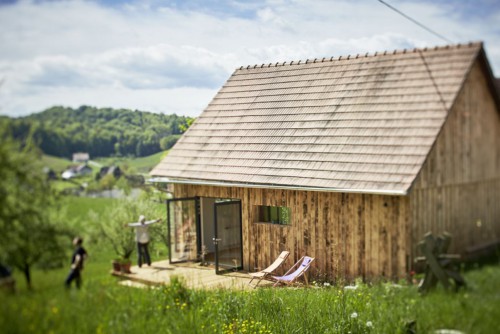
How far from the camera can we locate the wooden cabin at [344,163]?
402 centimetres

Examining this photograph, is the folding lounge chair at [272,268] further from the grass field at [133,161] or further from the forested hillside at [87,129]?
the forested hillside at [87,129]

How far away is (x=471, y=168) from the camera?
3920mm

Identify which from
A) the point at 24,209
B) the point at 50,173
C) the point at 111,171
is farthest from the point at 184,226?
the point at 24,209

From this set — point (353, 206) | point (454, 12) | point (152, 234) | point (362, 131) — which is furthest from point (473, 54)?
point (152, 234)

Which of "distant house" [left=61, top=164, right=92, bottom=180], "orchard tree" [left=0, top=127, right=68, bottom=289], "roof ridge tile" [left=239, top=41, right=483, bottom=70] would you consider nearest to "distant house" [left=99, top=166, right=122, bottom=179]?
"distant house" [left=61, top=164, right=92, bottom=180]

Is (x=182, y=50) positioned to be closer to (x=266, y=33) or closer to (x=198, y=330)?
(x=266, y=33)

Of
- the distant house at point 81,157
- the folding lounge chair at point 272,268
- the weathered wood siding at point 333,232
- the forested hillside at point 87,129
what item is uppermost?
the forested hillside at point 87,129

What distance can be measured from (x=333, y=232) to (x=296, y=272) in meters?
0.75

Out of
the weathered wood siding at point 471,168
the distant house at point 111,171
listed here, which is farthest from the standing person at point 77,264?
the weathered wood siding at point 471,168

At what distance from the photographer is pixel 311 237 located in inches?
295

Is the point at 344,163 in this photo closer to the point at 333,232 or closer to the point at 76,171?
the point at 333,232

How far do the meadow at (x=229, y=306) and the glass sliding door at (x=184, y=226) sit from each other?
3.30 m

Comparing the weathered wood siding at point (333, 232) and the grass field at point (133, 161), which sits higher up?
the grass field at point (133, 161)

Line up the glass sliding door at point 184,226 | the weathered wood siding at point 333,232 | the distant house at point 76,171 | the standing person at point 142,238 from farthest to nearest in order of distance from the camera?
the glass sliding door at point 184,226 < the standing person at point 142,238 < the weathered wood siding at point 333,232 < the distant house at point 76,171
